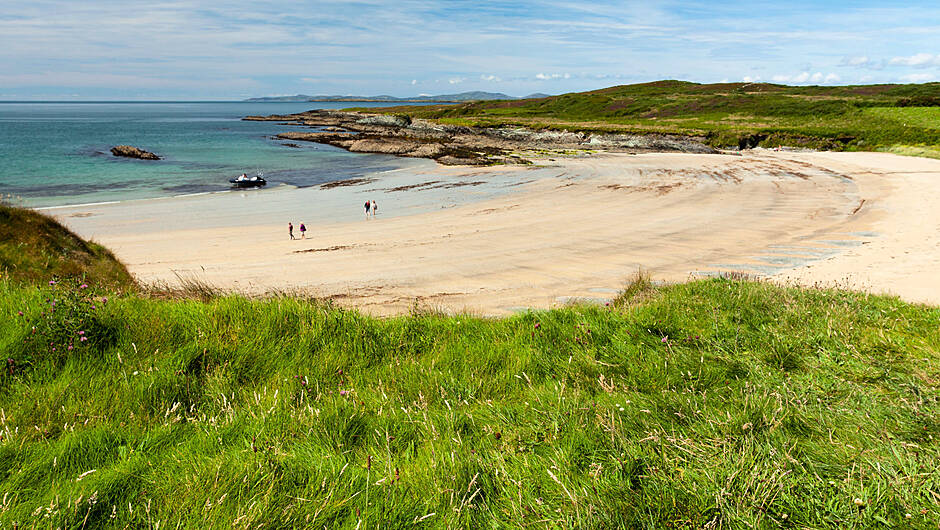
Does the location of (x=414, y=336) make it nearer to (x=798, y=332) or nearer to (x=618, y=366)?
(x=618, y=366)

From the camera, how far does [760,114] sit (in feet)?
302

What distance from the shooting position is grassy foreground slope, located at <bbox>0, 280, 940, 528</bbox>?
232 cm

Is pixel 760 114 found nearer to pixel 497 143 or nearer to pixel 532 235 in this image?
pixel 497 143

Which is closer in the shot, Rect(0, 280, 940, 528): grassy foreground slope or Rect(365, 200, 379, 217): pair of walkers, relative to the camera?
Rect(0, 280, 940, 528): grassy foreground slope

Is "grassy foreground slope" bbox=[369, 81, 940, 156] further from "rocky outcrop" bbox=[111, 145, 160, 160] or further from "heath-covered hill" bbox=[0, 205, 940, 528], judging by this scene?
"heath-covered hill" bbox=[0, 205, 940, 528]

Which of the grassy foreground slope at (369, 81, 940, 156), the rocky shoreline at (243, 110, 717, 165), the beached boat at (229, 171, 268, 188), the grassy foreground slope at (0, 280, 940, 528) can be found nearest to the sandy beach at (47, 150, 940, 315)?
the beached boat at (229, 171, 268, 188)

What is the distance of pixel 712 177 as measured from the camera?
1718 inches

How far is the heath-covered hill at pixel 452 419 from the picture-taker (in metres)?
2.32

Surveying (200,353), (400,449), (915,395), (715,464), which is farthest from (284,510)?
(915,395)

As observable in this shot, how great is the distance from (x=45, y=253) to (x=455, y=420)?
426 inches

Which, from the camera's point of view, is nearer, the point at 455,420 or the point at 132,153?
the point at 455,420

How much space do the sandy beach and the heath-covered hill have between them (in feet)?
17.9

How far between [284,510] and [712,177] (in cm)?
4769

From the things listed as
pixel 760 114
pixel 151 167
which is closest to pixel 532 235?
pixel 151 167
